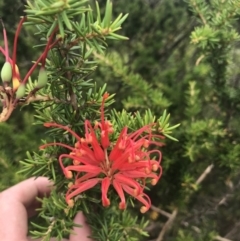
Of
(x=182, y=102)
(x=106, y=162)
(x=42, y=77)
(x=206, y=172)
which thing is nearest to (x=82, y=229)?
(x=106, y=162)

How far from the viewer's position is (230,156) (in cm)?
106

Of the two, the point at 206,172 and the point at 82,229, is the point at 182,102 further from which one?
the point at 82,229

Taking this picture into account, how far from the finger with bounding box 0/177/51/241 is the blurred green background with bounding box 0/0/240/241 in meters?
0.09

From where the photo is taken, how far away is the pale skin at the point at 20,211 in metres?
0.84

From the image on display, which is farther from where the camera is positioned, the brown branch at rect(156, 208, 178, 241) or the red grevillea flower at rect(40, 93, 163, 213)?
the brown branch at rect(156, 208, 178, 241)

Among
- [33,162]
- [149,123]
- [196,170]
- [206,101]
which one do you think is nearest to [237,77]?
[206,101]

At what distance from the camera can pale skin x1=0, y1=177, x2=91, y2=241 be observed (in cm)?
84

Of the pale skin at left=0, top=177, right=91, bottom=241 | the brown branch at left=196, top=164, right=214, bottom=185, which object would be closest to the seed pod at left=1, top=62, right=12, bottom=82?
the pale skin at left=0, top=177, right=91, bottom=241

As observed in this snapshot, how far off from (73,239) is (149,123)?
0.30m

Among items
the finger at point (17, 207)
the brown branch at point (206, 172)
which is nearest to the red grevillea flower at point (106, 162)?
the finger at point (17, 207)

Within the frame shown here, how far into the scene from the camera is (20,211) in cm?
104

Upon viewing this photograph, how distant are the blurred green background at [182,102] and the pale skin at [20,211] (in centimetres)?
9

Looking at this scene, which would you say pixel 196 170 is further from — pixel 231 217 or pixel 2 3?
pixel 2 3

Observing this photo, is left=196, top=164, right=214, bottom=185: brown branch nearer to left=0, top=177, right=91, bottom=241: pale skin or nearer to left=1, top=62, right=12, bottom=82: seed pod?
left=0, top=177, right=91, bottom=241: pale skin
